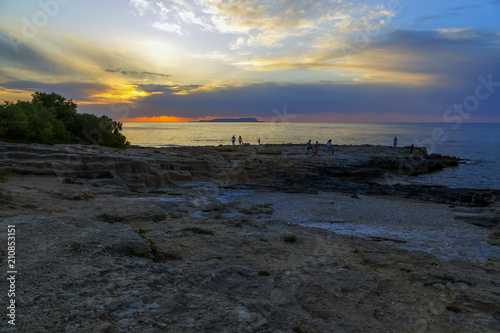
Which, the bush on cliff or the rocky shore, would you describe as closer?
the rocky shore

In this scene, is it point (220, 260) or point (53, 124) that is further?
point (53, 124)

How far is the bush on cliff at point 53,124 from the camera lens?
74.5 feet

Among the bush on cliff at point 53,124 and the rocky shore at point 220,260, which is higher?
the bush on cliff at point 53,124

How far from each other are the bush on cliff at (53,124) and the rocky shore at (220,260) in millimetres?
3987

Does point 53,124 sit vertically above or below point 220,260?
above

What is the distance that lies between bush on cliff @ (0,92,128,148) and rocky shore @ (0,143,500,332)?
3.99m

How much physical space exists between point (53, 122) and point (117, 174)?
35.5ft

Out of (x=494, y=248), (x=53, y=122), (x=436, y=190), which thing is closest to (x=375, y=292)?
(x=494, y=248)

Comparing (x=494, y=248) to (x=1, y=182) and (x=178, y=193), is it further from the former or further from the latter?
(x=1, y=182)

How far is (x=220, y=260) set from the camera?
360 inches

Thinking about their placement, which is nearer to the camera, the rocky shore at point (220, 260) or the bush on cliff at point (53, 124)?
the rocky shore at point (220, 260)

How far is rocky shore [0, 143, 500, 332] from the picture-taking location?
19.4ft

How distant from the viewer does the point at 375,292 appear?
8344 mm

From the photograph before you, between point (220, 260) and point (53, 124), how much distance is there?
2462cm
